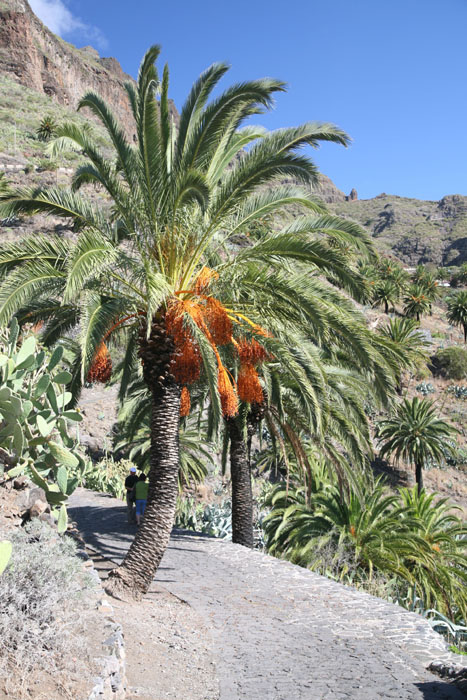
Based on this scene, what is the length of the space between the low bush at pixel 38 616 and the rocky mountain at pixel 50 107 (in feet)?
16.8

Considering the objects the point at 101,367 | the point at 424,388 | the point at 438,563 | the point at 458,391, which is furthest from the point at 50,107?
the point at 438,563

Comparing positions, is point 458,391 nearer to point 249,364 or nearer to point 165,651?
point 249,364

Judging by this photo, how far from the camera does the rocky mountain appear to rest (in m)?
42.7

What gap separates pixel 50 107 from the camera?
58188mm

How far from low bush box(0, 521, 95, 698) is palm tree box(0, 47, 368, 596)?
323 cm

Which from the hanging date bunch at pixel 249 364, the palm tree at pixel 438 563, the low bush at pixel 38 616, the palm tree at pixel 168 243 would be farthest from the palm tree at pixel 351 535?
the low bush at pixel 38 616

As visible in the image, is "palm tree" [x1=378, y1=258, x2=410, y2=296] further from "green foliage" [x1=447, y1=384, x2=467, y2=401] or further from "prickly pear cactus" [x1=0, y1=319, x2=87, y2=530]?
"prickly pear cactus" [x1=0, y1=319, x2=87, y2=530]

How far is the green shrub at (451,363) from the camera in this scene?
51906 millimetres

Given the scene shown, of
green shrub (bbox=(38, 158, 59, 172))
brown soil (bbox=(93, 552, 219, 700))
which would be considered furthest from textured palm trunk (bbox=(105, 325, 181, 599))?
green shrub (bbox=(38, 158, 59, 172))

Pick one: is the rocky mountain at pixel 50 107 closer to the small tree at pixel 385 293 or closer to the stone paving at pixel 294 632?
the stone paving at pixel 294 632

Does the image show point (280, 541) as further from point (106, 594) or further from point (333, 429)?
point (106, 594)

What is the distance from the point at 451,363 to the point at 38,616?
5279 centimetres

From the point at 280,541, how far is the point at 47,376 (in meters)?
9.31

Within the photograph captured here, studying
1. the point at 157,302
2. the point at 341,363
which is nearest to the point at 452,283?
the point at 341,363
